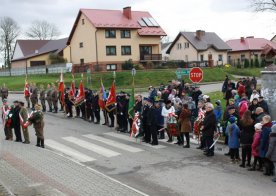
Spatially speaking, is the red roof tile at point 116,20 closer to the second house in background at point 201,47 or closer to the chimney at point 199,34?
the second house in background at point 201,47

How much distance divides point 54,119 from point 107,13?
36610mm

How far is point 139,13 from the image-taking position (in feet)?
199

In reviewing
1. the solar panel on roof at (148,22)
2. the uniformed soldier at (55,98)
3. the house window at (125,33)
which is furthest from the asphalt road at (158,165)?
the solar panel on roof at (148,22)

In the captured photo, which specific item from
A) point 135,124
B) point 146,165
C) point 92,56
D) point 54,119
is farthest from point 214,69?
point 146,165

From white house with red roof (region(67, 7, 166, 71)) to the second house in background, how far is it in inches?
500

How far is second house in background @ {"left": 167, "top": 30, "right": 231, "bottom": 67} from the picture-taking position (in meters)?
70.8

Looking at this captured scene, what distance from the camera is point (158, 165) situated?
41.9ft

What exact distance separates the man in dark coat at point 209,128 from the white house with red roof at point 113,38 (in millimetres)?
39273

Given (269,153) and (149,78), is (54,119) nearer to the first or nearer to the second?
(269,153)

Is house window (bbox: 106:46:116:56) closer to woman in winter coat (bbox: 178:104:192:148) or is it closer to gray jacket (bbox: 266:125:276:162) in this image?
woman in winter coat (bbox: 178:104:192:148)

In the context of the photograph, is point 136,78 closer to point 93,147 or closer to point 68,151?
point 93,147

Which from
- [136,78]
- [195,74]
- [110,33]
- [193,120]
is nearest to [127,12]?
[110,33]

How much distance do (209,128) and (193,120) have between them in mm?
4321

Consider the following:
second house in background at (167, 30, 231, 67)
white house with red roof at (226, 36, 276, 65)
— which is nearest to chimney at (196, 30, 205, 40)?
second house in background at (167, 30, 231, 67)
